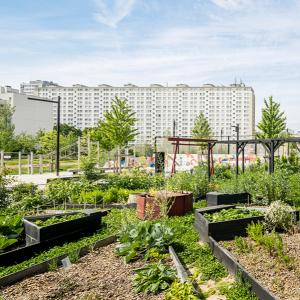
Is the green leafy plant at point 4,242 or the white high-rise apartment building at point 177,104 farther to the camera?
the white high-rise apartment building at point 177,104

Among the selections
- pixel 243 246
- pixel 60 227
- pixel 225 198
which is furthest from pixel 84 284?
pixel 225 198

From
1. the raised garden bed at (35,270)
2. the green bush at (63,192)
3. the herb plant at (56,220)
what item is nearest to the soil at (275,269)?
the raised garden bed at (35,270)

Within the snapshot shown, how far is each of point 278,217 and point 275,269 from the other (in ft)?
7.70

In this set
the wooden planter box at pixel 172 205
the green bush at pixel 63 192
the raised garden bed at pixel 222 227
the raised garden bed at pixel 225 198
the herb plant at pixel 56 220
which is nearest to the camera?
the raised garden bed at pixel 222 227

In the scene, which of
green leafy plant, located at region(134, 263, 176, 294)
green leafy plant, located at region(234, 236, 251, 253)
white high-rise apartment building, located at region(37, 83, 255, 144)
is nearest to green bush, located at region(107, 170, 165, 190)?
green leafy plant, located at region(234, 236, 251, 253)

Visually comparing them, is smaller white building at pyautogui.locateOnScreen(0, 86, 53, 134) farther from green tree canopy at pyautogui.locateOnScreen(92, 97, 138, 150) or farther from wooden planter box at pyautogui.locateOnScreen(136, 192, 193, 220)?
wooden planter box at pyautogui.locateOnScreen(136, 192, 193, 220)

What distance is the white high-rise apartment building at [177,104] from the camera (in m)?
127

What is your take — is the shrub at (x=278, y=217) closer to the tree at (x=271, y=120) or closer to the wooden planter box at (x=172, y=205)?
the wooden planter box at (x=172, y=205)

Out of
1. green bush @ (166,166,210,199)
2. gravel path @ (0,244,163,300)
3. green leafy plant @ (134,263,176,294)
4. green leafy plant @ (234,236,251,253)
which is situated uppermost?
green bush @ (166,166,210,199)

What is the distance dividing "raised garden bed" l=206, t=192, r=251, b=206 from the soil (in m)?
3.67

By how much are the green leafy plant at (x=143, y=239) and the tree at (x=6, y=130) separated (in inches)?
1251

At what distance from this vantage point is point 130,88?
128750mm

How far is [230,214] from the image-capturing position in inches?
287

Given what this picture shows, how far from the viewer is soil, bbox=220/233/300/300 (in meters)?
4.14
